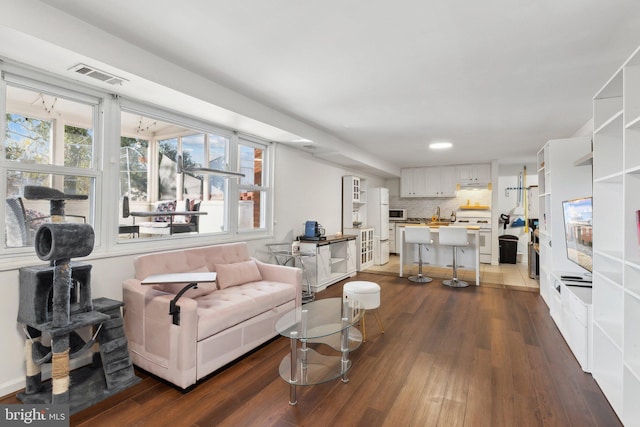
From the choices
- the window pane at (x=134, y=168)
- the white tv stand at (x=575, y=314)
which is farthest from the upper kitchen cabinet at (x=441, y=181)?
the window pane at (x=134, y=168)

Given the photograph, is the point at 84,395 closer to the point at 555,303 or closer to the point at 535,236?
the point at 555,303

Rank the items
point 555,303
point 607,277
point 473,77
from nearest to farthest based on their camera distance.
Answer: point 607,277, point 473,77, point 555,303

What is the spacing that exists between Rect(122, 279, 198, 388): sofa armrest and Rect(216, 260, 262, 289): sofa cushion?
2.41 feet

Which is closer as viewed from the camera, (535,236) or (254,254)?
(254,254)

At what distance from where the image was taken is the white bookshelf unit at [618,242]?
5.93 ft

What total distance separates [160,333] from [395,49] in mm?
2819

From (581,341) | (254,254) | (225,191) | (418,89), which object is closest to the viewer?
(581,341)

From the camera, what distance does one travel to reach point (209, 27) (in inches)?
83.4

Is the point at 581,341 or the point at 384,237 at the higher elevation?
the point at 384,237

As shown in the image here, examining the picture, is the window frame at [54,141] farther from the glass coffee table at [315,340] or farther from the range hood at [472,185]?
the range hood at [472,185]

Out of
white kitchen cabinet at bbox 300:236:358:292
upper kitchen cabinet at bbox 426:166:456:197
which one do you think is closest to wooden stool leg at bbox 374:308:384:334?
white kitchen cabinet at bbox 300:236:358:292

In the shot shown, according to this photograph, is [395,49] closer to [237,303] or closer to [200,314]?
[237,303]

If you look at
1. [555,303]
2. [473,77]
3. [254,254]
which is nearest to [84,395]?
[254,254]

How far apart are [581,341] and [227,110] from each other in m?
3.84
